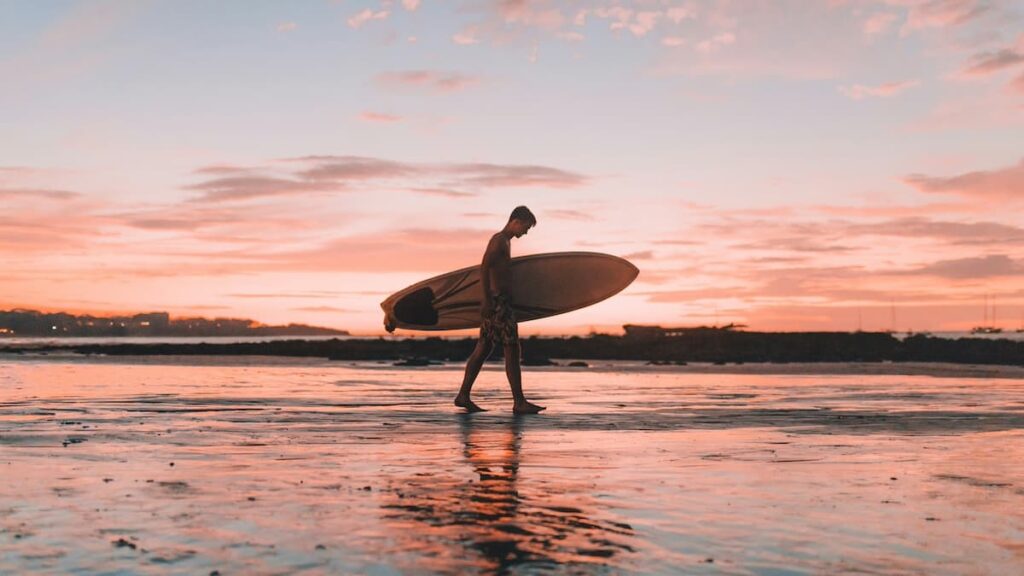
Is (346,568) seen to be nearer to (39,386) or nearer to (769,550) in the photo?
(769,550)

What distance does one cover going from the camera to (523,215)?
530 inches

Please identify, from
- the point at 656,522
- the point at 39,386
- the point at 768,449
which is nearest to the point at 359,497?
the point at 656,522

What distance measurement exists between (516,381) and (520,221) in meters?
2.07

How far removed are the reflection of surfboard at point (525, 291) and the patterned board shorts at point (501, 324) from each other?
3159 millimetres

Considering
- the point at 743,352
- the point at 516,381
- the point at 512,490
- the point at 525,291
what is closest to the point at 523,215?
the point at 516,381

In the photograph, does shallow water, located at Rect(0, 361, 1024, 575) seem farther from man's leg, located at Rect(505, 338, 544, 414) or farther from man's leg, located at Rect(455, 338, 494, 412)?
man's leg, located at Rect(505, 338, 544, 414)

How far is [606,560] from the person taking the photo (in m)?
→ 4.71

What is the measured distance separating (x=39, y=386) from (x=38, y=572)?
16038mm

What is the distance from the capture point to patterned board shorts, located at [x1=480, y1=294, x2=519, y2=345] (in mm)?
13125

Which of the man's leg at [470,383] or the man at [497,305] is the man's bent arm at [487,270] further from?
the man's leg at [470,383]

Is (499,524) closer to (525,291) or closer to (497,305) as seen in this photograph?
(497,305)

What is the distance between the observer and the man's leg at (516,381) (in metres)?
12.5

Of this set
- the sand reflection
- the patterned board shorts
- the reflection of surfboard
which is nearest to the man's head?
the patterned board shorts

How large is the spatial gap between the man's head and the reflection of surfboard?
3122mm
